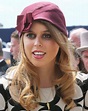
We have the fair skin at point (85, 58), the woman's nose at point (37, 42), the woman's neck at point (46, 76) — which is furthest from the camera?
the fair skin at point (85, 58)

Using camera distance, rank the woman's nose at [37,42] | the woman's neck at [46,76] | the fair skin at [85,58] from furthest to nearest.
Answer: the fair skin at [85,58] < the woman's neck at [46,76] < the woman's nose at [37,42]

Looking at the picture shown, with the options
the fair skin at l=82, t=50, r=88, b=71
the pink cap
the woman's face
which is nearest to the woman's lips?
the woman's face

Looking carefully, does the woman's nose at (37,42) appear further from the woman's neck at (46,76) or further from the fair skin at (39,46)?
the woman's neck at (46,76)

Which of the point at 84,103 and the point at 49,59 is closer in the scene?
the point at 49,59

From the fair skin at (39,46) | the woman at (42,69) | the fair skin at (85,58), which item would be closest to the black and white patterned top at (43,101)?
the woman at (42,69)

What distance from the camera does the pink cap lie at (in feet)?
5.17

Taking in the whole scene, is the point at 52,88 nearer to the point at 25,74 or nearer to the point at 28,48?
the point at 25,74

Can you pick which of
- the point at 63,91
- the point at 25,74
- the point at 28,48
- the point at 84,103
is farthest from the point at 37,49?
the point at 84,103

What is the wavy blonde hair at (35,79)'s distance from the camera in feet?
5.24

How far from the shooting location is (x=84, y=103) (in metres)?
1.75

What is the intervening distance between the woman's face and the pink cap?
33mm

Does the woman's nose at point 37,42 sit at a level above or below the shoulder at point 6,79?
above

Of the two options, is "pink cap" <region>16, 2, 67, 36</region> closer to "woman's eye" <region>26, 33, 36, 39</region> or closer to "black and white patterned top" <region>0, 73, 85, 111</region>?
"woman's eye" <region>26, 33, 36, 39</region>

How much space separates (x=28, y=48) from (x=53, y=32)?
14cm
